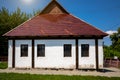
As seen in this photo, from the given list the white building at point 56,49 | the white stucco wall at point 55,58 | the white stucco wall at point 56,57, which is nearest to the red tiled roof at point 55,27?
the white building at point 56,49

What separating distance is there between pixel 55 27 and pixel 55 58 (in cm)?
341

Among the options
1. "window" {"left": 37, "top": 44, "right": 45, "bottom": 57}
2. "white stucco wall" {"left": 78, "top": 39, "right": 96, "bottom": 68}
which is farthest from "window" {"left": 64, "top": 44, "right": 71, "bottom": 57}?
"window" {"left": 37, "top": 44, "right": 45, "bottom": 57}

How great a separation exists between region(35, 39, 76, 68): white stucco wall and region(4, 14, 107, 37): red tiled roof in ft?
3.28

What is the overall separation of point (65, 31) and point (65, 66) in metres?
3.53

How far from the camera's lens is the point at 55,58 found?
72.8ft

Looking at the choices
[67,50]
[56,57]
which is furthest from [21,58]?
[67,50]

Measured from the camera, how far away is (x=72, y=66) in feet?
72.4

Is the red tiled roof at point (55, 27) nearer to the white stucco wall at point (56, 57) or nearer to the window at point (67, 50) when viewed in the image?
the white stucco wall at point (56, 57)

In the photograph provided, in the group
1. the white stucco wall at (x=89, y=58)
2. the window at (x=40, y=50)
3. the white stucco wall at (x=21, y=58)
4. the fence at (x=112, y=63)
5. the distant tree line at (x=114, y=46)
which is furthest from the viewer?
the distant tree line at (x=114, y=46)

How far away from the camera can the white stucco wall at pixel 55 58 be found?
2214 centimetres

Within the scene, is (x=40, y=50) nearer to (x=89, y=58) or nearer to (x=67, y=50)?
(x=67, y=50)

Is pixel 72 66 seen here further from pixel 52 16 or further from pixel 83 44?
pixel 52 16

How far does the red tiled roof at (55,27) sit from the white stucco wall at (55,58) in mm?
999

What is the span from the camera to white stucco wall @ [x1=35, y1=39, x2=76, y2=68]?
2214 cm
